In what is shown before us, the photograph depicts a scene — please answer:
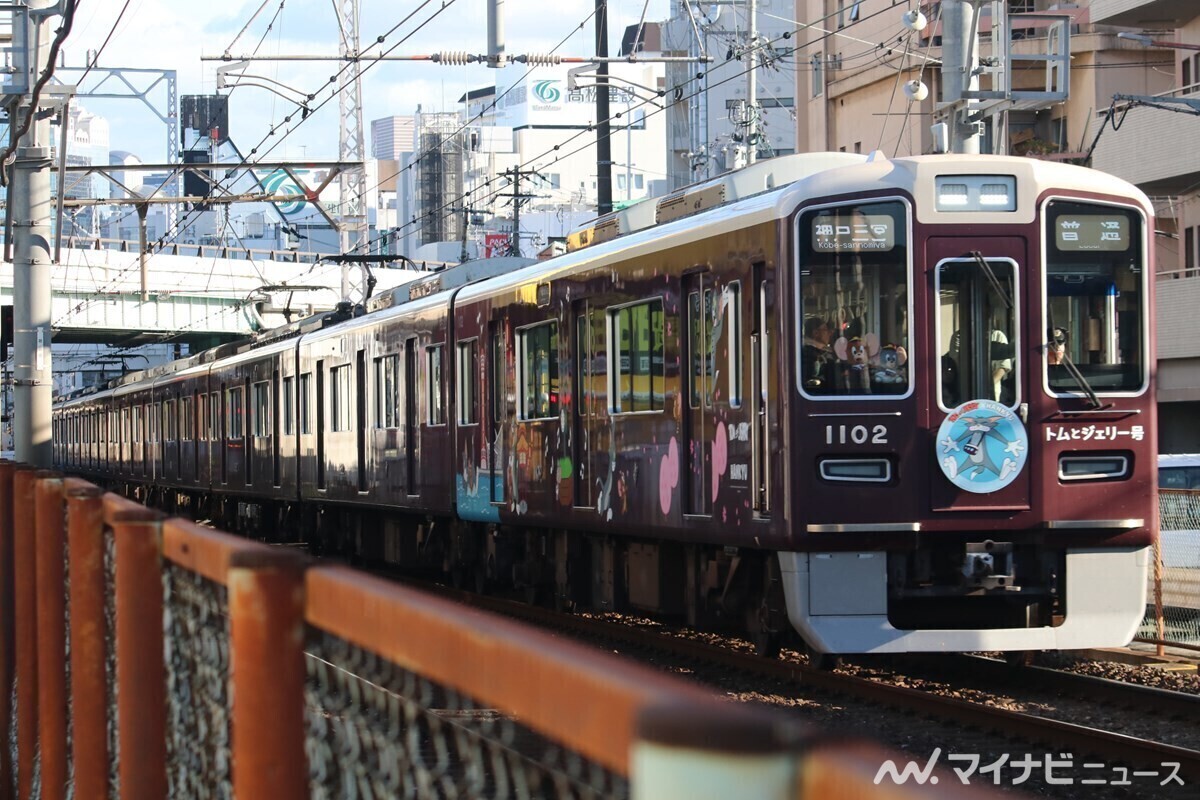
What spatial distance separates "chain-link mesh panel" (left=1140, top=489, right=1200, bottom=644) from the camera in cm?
1153

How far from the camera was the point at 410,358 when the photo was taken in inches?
639

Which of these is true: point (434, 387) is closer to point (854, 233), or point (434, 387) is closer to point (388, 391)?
point (388, 391)

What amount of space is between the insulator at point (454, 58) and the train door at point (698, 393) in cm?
1119

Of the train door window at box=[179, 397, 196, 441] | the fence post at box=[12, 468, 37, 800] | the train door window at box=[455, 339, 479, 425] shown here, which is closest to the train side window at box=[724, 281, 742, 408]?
the fence post at box=[12, 468, 37, 800]

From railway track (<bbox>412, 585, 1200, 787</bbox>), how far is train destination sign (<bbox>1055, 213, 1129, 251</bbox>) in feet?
8.04

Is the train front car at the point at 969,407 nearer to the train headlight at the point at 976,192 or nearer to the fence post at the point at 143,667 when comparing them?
the train headlight at the point at 976,192

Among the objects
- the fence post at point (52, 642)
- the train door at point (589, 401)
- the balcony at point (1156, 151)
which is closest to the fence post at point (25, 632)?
the fence post at point (52, 642)

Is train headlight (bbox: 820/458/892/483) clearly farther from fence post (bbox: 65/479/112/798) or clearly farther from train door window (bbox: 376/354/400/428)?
train door window (bbox: 376/354/400/428)

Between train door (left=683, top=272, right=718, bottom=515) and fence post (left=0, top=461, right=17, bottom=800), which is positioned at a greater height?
train door (left=683, top=272, right=718, bottom=515)

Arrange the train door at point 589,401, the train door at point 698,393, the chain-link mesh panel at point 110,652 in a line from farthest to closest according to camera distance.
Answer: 1. the train door at point 589,401
2. the train door at point 698,393
3. the chain-link mesh panel at point 110,652

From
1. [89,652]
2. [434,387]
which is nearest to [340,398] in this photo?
[434,387]

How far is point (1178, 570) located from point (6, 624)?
8446 mm

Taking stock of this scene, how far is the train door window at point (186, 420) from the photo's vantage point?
2908cm

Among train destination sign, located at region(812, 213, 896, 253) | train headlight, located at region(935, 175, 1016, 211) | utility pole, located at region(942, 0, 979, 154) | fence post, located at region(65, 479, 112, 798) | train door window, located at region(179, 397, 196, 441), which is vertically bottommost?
fence post, located at region(65, 479, 112, 798)
